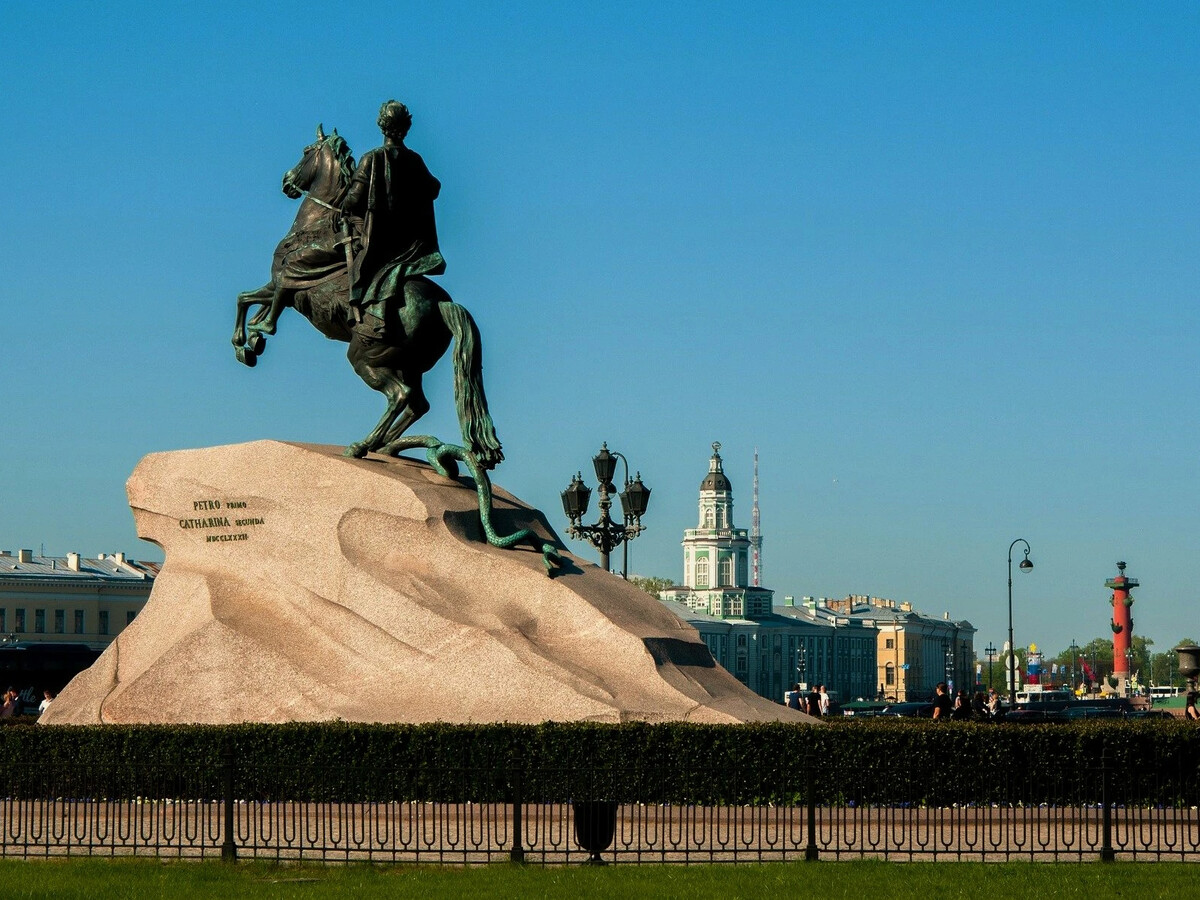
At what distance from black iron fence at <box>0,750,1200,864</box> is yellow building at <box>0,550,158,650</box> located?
67621 millimetres

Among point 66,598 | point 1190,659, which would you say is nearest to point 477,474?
point 1190,659

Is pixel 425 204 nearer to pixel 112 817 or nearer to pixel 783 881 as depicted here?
pixel 112 817

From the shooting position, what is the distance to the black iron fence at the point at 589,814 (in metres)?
13.1

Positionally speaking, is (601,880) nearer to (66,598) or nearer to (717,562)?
(66,598)

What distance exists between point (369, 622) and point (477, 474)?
1883 millimetres

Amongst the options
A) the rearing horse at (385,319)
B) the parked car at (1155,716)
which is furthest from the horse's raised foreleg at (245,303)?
the parked car at (1155,716)

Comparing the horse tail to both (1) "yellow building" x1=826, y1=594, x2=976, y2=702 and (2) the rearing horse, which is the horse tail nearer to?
(2) the rearing horse

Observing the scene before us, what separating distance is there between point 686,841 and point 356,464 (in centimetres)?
617

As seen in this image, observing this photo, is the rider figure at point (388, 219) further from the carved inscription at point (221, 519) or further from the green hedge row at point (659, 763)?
the green hedge row at point (659, 763)

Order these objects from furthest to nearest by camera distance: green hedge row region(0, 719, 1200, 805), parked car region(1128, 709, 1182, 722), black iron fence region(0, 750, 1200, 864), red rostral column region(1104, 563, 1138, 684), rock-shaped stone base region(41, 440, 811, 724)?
1. red rostral column region(1104, 563, 1138, 684)
2. parked car region(1128, 709, 1182, 722)
3. rock-shaped stone base region(41, 440, 811, 724)
4. green hedge row region(0, 719, 1200, 805)
5. black iron fence region(0, 750, 1200, 864)

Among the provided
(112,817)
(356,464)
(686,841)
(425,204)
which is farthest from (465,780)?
(425,204)

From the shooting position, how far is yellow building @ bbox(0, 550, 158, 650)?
81688mm

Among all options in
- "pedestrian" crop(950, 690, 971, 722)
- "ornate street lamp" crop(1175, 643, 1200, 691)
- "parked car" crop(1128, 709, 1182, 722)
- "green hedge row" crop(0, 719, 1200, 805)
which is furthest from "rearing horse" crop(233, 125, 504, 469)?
"ornate street lamp" crop(1175, 643, 1200, 691)

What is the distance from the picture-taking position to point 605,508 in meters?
24.0
